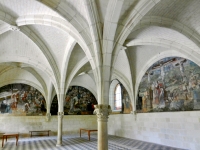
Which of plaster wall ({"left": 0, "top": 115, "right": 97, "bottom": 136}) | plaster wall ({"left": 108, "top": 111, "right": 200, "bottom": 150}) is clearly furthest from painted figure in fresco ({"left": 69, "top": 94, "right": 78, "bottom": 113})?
plaster wall ({"left": 108, "top": 111, "right": 200, "bottom": 150})

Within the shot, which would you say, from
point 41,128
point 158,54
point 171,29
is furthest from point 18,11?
point 41,128

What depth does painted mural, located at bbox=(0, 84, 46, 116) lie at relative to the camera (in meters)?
13.7

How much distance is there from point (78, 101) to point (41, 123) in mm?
3593

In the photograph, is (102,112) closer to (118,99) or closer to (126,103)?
(126,103)

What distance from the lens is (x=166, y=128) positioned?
8.66 m

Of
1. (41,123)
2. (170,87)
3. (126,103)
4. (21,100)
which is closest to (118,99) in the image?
(126,103)

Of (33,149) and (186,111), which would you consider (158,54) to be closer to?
(186,111)

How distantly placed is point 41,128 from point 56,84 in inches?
264

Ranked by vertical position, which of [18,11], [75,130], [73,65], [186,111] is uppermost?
[18,11]

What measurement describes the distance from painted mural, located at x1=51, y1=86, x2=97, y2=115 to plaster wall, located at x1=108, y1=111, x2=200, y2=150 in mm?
4557

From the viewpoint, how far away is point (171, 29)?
630cm

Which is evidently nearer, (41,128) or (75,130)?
(41,128)

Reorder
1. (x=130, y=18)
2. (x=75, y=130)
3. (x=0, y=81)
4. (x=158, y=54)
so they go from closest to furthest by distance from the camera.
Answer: (x=130, y=18), (x=158, y=54), (x=0, y=81), (x=75, y=130)

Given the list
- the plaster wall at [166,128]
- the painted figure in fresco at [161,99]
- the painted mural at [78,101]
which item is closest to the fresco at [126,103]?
the plaster wall at [166,128]
